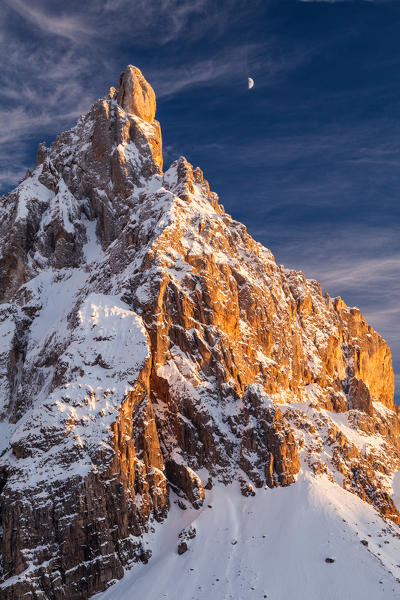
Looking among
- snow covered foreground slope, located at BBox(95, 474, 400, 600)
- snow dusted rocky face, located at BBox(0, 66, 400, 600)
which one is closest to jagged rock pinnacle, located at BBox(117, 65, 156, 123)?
snow dusted rocky face, located at BBox(0, 66, 400, 600)

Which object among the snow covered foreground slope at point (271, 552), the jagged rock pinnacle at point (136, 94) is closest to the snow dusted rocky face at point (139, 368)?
the jagged rock pinnacle at point (136, 94)

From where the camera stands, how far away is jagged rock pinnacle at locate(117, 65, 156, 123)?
18450 cm

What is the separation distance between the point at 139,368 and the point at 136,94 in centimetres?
12230

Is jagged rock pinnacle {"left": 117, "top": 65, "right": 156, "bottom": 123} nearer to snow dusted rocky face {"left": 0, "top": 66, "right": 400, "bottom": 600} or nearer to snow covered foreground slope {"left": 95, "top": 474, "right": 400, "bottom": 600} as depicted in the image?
snow dusted rocky face {"left": 0, "top": 66, "right": 400, "bottom": 600}

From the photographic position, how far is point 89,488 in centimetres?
8419

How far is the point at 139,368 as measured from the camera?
9806 cm

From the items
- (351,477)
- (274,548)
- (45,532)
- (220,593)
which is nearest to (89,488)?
(45,532)

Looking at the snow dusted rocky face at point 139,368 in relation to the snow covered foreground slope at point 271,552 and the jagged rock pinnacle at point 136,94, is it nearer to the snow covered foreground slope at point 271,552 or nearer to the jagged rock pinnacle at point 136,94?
the jagged rock pinnacle at point 136,94

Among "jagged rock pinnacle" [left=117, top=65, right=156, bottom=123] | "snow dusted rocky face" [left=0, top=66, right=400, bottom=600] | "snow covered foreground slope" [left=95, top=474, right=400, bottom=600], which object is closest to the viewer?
"snow covered foreground slope" [left=95, top=474, right=400, bottom=600]

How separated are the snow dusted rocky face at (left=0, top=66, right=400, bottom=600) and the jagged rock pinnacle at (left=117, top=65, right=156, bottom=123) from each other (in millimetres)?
746

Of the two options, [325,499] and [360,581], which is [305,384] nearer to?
[325,499]

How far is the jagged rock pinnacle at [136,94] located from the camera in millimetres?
184500

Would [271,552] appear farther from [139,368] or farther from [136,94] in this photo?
[136,94]

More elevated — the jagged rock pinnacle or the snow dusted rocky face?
the jagged rock pinnacle
